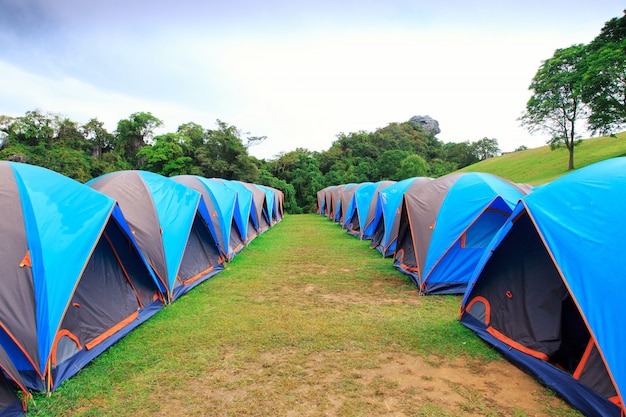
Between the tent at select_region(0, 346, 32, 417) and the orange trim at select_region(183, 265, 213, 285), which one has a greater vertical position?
the tent at select_region(0, 346, 32, 417)

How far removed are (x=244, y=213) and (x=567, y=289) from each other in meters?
11.0

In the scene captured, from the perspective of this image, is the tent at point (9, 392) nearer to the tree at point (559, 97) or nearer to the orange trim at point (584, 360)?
the orange trim at point (584, 360)

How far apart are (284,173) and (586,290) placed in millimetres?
48492

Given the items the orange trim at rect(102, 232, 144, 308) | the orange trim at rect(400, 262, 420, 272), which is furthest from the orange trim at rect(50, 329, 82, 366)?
the orange trim at rect(400, 262, 420, 272)

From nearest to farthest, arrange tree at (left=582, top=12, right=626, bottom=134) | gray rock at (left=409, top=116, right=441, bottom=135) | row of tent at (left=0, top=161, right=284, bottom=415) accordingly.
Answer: row of tent at (left=0, top=161, right=284, bottom=415), tree at (left=582, top=12, right=626, bottom=134), gray rock at (left=409, top=116, right=441, bottom=135)

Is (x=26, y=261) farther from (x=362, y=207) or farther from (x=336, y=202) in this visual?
(x=336, y=202)

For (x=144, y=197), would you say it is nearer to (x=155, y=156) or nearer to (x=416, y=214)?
(x=416, y=214)

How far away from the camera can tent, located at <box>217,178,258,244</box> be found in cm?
1201

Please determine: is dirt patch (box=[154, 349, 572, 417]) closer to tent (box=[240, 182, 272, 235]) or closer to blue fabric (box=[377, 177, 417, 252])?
blue fabric (box=[377, 177, 417, 252])

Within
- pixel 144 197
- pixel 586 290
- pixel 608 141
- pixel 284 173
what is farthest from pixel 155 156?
pixel 608 141

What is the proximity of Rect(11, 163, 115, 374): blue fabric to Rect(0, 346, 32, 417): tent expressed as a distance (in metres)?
0.27

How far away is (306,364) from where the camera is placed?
3.84 metres

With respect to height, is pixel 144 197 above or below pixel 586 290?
above

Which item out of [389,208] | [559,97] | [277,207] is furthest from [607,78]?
[277,207]
